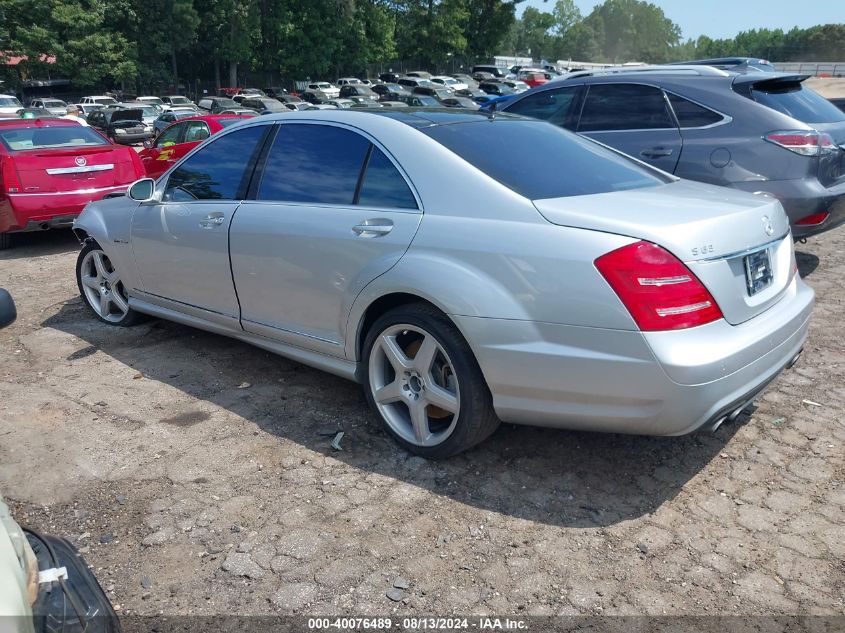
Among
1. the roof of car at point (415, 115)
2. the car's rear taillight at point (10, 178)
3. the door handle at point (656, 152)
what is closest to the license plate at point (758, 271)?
the roof of car at point (415, 115)

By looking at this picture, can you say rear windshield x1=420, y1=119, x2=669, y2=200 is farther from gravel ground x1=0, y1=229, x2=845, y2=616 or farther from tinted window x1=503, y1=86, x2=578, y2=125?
tinted window x1=503, y1=86, x2=578, y2=125

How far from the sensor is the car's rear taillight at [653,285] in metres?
2.76

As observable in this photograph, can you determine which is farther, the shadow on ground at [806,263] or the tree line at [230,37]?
the tree line at [230,37]

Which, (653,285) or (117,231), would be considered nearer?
(653,285)

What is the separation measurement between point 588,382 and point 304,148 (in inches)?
81.9

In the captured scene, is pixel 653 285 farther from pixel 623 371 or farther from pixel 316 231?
pixel 316 231

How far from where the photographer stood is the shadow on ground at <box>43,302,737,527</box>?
316 cm

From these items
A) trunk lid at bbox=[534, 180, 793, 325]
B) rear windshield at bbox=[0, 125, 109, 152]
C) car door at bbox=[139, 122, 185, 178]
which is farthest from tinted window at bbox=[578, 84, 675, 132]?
car door at bbox=[139, 122, 185, 178]

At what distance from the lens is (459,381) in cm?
319

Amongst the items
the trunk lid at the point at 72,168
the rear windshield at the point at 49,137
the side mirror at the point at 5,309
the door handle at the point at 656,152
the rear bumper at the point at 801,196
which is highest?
the side mirror at the point at 5,309

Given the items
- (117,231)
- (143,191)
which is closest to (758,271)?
(143,191)

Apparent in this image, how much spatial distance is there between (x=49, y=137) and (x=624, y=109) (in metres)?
6.77

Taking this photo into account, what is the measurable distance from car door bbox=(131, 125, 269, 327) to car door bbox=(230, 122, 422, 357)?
15cm

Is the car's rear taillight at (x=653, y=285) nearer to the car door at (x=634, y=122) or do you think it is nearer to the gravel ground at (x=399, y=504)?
the gravel ground at (x=399, y=504)
